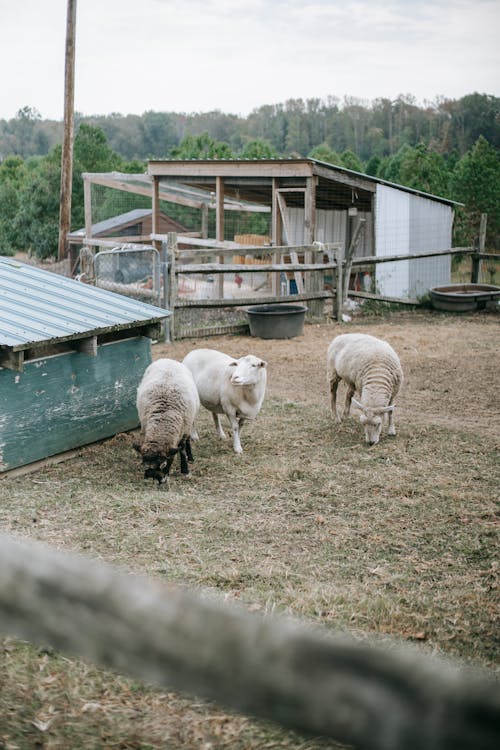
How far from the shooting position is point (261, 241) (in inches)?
834

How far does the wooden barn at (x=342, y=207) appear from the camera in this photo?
16703 mm

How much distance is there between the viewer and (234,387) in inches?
294

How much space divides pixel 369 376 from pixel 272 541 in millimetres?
3015

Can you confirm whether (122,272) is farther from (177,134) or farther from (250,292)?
(177,134)

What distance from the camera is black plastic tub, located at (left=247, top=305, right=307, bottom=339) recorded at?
13414 mm

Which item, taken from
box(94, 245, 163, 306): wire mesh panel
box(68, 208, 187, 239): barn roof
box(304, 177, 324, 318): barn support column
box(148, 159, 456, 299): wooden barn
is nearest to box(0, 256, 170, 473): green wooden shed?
box(94, 245, 163, 306): wire mesh panel

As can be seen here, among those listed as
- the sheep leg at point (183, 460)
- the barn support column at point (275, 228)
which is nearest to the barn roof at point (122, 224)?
the barn support column at point (275, 228)

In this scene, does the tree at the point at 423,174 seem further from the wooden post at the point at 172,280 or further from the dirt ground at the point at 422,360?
the wooden post at the point at 172,280

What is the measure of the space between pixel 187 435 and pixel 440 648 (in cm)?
359

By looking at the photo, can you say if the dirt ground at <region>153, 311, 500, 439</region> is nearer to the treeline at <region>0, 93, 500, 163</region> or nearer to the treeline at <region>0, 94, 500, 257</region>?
the treeline at <region>0, 94, 500, 257</region>

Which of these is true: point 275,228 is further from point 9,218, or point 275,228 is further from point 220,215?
point 9,218

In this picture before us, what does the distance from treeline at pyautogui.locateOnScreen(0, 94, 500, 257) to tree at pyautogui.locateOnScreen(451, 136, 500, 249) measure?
0.12 feet

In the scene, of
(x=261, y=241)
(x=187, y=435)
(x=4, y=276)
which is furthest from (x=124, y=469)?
(x=261, y=241)

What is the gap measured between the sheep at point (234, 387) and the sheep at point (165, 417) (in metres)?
0.45
